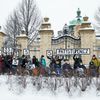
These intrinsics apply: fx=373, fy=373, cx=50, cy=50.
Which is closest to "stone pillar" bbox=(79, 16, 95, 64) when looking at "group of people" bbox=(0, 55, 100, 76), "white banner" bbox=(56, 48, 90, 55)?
"white banner" bbox=(56, 48, 90, 55)

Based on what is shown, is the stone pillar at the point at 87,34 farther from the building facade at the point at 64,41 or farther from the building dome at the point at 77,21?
the building dome at the point at 77,21

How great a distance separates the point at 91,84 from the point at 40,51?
9.92m

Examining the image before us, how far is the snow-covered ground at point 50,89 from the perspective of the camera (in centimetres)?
1498

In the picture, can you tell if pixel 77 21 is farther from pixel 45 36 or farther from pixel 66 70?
pixel 66 70

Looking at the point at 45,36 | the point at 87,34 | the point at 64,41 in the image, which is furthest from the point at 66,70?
the point at 64,41

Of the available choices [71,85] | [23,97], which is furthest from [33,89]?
[71,85]

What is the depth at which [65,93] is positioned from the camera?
1516 cm

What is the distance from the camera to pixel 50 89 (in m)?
15.3

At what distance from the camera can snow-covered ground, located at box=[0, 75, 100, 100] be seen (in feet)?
49.2

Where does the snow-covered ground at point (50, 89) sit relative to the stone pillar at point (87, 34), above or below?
below

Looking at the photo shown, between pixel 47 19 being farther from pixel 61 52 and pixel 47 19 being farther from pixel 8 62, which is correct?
pixel 8 62

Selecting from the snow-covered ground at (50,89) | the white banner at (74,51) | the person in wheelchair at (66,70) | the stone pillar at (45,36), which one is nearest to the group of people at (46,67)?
the person in wheelchair at (66,70)

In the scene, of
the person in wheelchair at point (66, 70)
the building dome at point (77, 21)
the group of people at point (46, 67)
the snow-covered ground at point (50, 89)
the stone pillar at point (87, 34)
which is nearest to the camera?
the snow-covered ground at point (50, 89)

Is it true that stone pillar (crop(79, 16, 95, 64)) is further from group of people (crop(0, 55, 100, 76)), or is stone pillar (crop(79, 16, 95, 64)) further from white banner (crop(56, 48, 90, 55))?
group of people (crop(0, 55, 100, 76))
